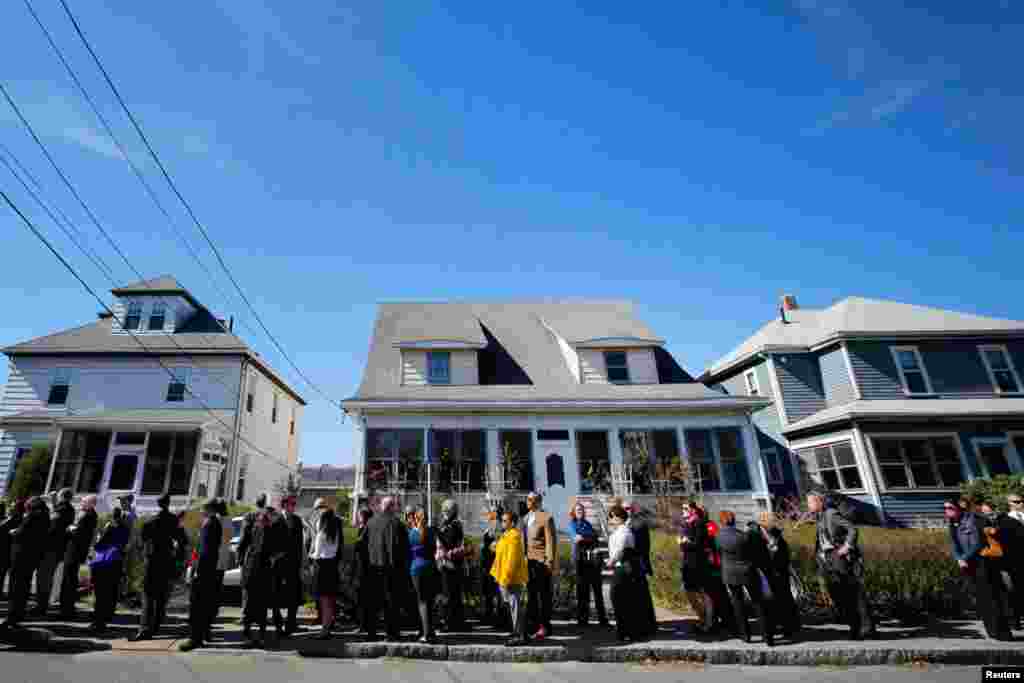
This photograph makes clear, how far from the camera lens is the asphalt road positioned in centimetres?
537

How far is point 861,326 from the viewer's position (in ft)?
68.1

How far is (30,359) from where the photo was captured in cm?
2127

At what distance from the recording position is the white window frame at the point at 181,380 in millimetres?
21094

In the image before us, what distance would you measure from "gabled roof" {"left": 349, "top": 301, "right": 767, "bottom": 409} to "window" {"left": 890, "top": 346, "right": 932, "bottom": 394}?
24.4ft

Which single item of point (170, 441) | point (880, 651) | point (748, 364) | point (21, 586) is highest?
point (748, 364)

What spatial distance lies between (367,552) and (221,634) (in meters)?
2.15

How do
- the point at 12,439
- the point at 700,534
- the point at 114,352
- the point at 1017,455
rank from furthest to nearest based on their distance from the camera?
the point at 114,352 → the point at 12,439 → the point at 1017,455 → the point at 700,534

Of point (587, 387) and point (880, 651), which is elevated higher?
point (587, 387)

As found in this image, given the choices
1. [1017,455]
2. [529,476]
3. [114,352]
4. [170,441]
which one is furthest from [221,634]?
[1017,455]

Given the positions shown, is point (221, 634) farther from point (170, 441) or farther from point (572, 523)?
point (170, 441)

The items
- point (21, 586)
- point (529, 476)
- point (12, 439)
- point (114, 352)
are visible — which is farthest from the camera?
point (114, 352)

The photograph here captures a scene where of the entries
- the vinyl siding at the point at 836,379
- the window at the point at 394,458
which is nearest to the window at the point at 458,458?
the window at the point at 394,458

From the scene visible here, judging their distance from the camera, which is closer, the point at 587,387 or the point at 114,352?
the point at 587,387

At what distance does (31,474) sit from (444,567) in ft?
65.2
